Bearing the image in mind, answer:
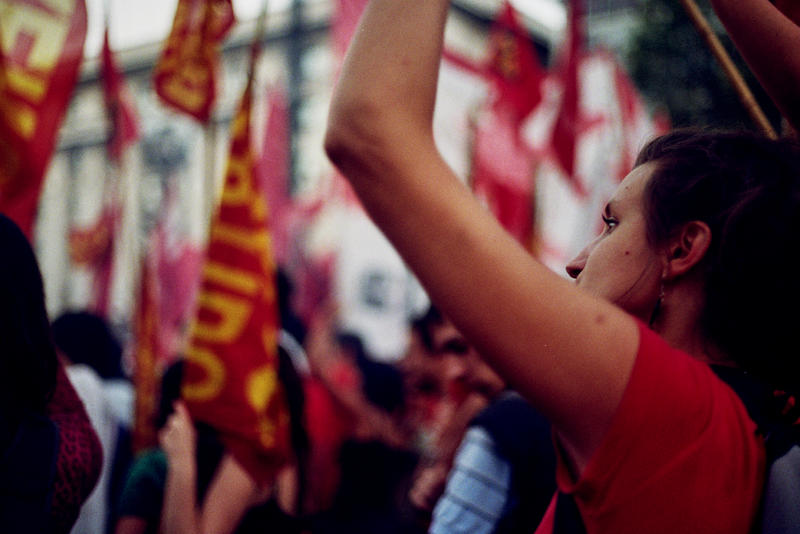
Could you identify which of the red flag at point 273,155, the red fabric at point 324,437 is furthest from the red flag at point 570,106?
the red flag at point 273,155

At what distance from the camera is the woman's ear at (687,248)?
1.07m

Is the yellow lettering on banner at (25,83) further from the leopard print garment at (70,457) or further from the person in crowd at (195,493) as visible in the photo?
the leopard print garment at (70,457)

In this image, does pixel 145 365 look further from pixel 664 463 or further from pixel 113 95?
pixel 664 463

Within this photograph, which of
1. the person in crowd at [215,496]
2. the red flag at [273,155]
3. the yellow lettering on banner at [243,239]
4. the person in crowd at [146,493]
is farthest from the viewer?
the red flag at [273,155]

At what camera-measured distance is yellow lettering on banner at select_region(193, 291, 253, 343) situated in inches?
105

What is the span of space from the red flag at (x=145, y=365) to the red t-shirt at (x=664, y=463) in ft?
9.53

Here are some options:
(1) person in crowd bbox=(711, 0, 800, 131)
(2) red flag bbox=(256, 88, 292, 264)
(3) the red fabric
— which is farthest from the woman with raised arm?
(2) red flag bbox=(256, 88, 292, 264)

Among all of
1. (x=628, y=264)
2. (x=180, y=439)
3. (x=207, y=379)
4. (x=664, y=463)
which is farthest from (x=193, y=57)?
(x=664, y=463)

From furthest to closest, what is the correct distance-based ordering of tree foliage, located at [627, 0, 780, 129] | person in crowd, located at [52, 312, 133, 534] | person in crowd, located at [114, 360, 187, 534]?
tree foliage, located at [627, 0, 780, 129] < person in crowd, located at [52, 312, 133, 534] < person in crowd, located at [114, 360, 187, 534]

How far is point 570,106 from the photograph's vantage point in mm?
5707

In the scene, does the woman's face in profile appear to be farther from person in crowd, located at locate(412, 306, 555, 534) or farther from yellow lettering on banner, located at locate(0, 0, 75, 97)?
yellow lettering on banner, located at locate(0, 0, 75, 97)

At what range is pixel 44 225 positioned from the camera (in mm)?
30562

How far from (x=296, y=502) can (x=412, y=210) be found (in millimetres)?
1976

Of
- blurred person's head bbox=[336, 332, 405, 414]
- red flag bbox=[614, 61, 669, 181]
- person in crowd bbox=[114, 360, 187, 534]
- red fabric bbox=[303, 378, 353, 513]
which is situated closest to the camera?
person in crowd bbox=[114, 360, 187, 534]
